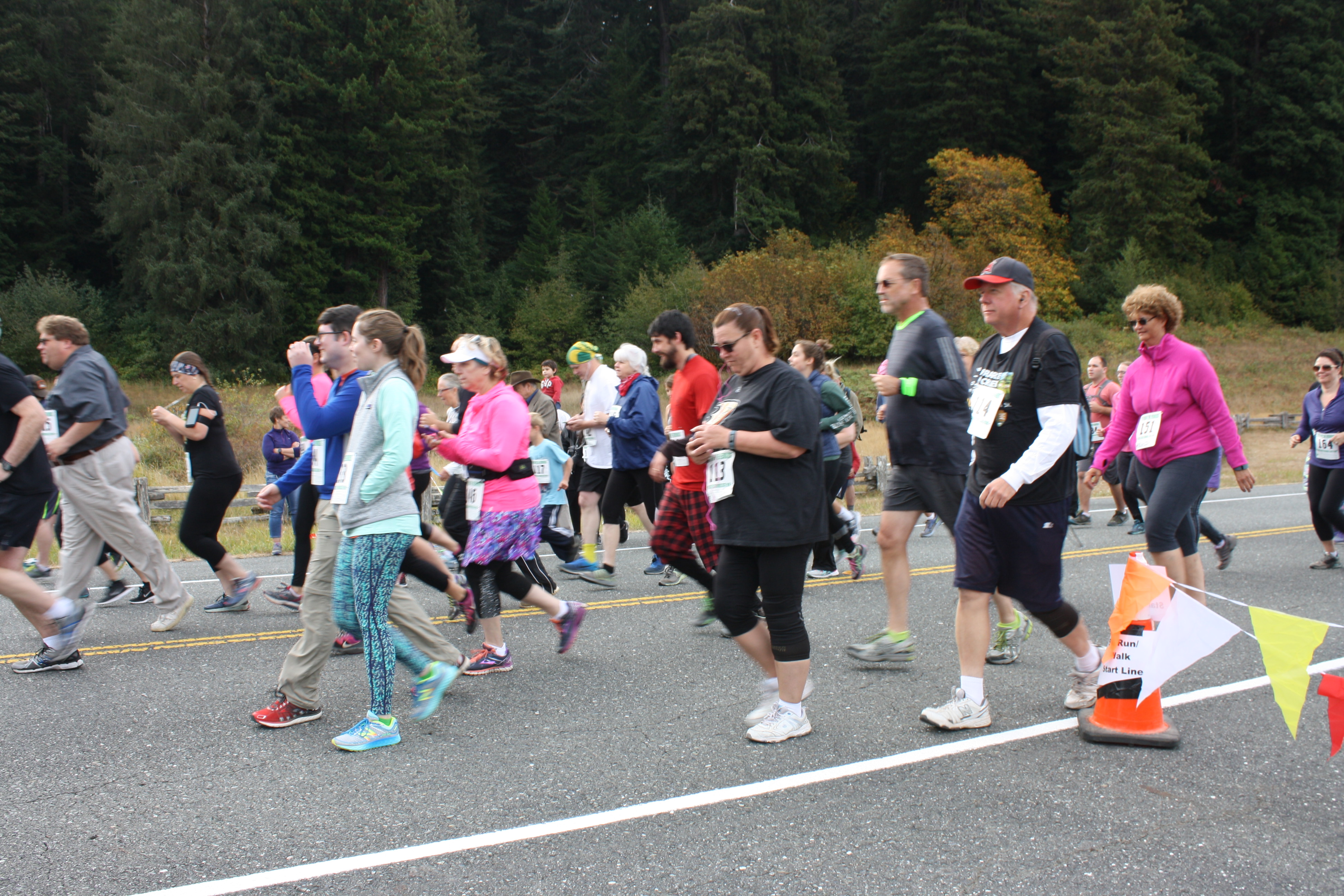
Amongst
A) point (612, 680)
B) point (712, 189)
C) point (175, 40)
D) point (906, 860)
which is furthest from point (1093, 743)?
point (712, 189)

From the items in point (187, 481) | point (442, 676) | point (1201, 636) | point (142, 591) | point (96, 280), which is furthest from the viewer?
point (96, 280)

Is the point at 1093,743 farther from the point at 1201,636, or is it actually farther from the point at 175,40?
the point at 175,40

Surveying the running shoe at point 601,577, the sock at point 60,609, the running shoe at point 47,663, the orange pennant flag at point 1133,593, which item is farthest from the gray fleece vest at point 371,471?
the running shoe at point 601,577

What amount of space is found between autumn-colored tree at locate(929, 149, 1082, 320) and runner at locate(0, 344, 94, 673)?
4704 cm

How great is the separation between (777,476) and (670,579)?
13.5ft

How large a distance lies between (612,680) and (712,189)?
171ft

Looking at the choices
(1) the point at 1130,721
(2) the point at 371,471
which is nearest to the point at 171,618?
(2) the point at 371,471

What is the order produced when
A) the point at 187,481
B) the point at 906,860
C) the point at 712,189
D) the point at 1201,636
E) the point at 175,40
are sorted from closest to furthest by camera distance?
the point at 906,860 → the point at 1201,636 → the point at 187,481 → the point at 175,40 → the point at 712,189

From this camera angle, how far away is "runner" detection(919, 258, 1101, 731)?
4.04 metres

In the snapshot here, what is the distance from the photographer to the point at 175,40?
40.8 metres

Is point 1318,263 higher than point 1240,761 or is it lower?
higher

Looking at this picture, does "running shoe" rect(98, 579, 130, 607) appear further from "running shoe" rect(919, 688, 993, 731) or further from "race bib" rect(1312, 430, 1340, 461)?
"race bib" rect(1312, 430, 1340, 461)

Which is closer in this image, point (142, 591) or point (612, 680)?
point (612, 680)

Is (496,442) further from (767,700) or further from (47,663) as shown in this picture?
(47,663)
